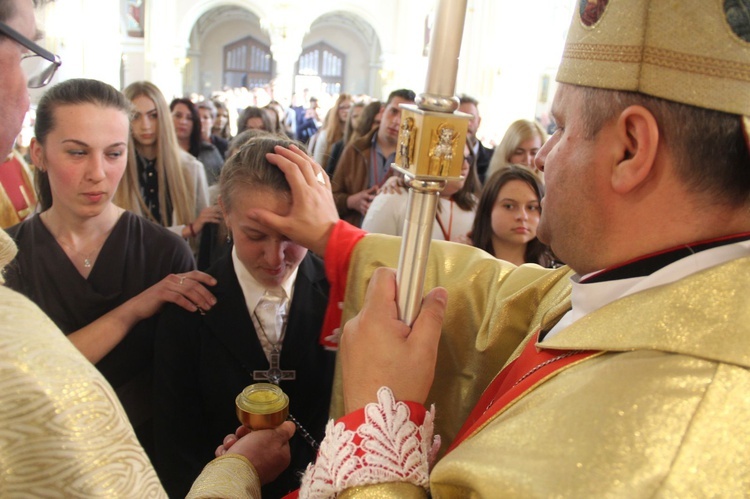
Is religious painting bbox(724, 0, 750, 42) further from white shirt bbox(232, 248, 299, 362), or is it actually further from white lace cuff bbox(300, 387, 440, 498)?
white shirt bbox(232, 248, 299, 362)

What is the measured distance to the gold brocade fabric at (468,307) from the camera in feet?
4.35

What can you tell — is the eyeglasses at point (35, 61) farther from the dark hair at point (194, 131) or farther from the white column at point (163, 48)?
the white column at point (163, 48)

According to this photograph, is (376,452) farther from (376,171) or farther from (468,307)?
(376,171)

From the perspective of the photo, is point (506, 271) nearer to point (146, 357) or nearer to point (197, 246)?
point (146, 357)

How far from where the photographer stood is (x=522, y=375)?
1.05 m

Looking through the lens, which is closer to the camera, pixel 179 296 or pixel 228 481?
pixel 228 481

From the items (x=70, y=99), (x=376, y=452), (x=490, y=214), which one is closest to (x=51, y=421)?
(x=376, y=452)

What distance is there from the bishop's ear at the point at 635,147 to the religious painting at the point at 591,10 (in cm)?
17

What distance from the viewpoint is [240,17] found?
1171 inches

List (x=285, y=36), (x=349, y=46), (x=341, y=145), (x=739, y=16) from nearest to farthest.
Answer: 1. (x=739, y=16)
2. (x=341, y=145)
3. (x=285, y=36)
4. (x=349, y=46)

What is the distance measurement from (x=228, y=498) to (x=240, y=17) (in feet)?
103

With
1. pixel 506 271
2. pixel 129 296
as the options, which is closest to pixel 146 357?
pixel 129 296

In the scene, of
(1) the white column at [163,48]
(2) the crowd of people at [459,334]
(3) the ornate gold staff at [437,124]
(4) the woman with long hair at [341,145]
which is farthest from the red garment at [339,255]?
(1) the white column at [163,48]

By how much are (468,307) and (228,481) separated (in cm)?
60
